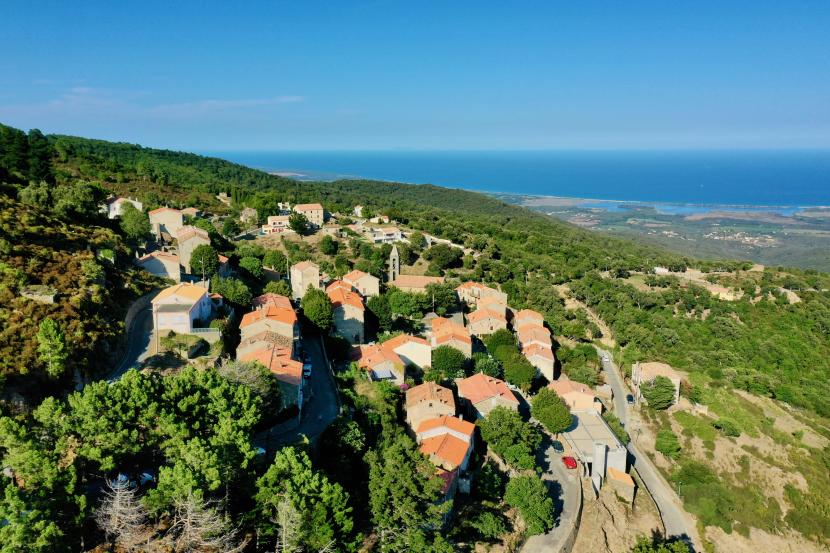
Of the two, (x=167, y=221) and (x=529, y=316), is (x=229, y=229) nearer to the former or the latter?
(x=167, y=221)

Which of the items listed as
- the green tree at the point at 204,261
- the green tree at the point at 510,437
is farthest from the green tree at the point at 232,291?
the green tree at the point at 510,437

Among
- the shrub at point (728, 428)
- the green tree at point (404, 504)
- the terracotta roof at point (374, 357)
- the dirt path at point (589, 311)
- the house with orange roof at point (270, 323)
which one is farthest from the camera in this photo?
the dirt path at point (589, 311)

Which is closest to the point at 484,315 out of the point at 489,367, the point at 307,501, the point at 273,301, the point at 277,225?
the point at 489,367

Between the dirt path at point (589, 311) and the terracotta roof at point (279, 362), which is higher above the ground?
the terracotta roof at point (279, 362)

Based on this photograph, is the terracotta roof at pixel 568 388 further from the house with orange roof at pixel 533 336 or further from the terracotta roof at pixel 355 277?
the terracotta roof at pixel 355 277

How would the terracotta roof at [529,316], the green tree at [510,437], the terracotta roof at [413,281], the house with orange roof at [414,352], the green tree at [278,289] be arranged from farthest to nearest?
the terracotta roof at [413,281], the terracotta roof at [529,316], the green tree at [278,289], the house with orange roof at [414,352], the green tree at [510,437]

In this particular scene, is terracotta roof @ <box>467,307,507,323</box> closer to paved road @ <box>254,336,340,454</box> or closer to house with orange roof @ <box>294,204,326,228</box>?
paved road @ <box>254,336,340,454</box>

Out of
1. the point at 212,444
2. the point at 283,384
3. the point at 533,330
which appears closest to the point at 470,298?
the point at 533,330

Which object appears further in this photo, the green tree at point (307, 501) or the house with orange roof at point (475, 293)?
the house with orange roof at point (475, 293)
